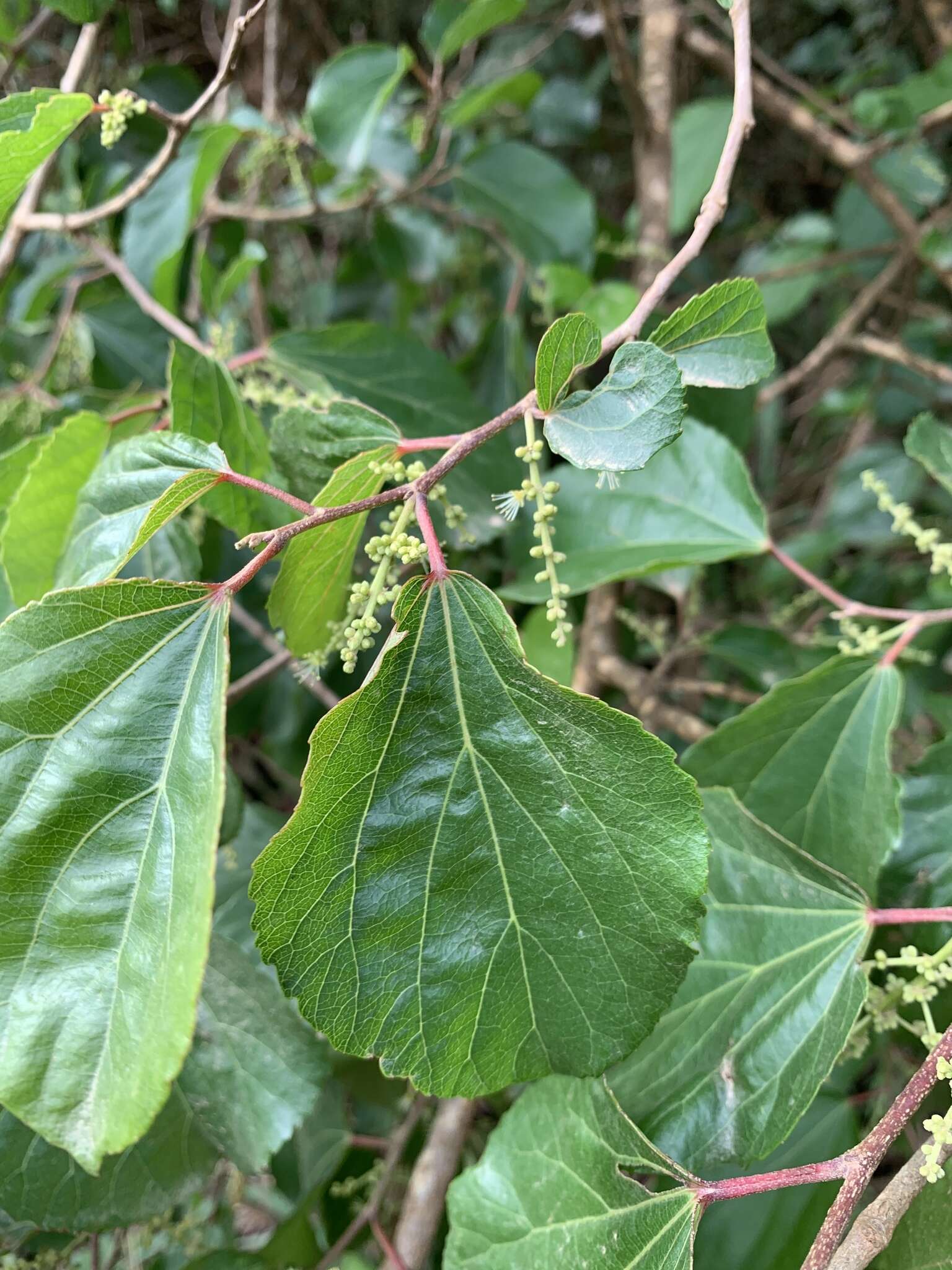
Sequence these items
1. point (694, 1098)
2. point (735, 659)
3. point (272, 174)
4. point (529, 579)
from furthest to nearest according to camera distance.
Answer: point (272, 174)
point (735, 659)
point (529, 579)
point (694, 1098)

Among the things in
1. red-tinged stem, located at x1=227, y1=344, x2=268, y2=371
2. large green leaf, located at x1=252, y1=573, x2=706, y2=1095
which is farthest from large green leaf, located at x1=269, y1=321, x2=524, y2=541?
large green leaf, located at x1=252, y1=573, x2=706, y2=1095

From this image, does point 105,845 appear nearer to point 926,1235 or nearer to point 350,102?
point 926,1235

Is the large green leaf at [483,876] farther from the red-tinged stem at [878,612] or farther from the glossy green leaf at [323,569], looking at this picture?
the red-tinged stem at [878,612]

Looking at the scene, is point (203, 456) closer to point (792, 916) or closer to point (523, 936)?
point (523, 936)

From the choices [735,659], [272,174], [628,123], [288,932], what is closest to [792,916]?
[288,932]

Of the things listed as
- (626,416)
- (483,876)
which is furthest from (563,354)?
(483,876)
